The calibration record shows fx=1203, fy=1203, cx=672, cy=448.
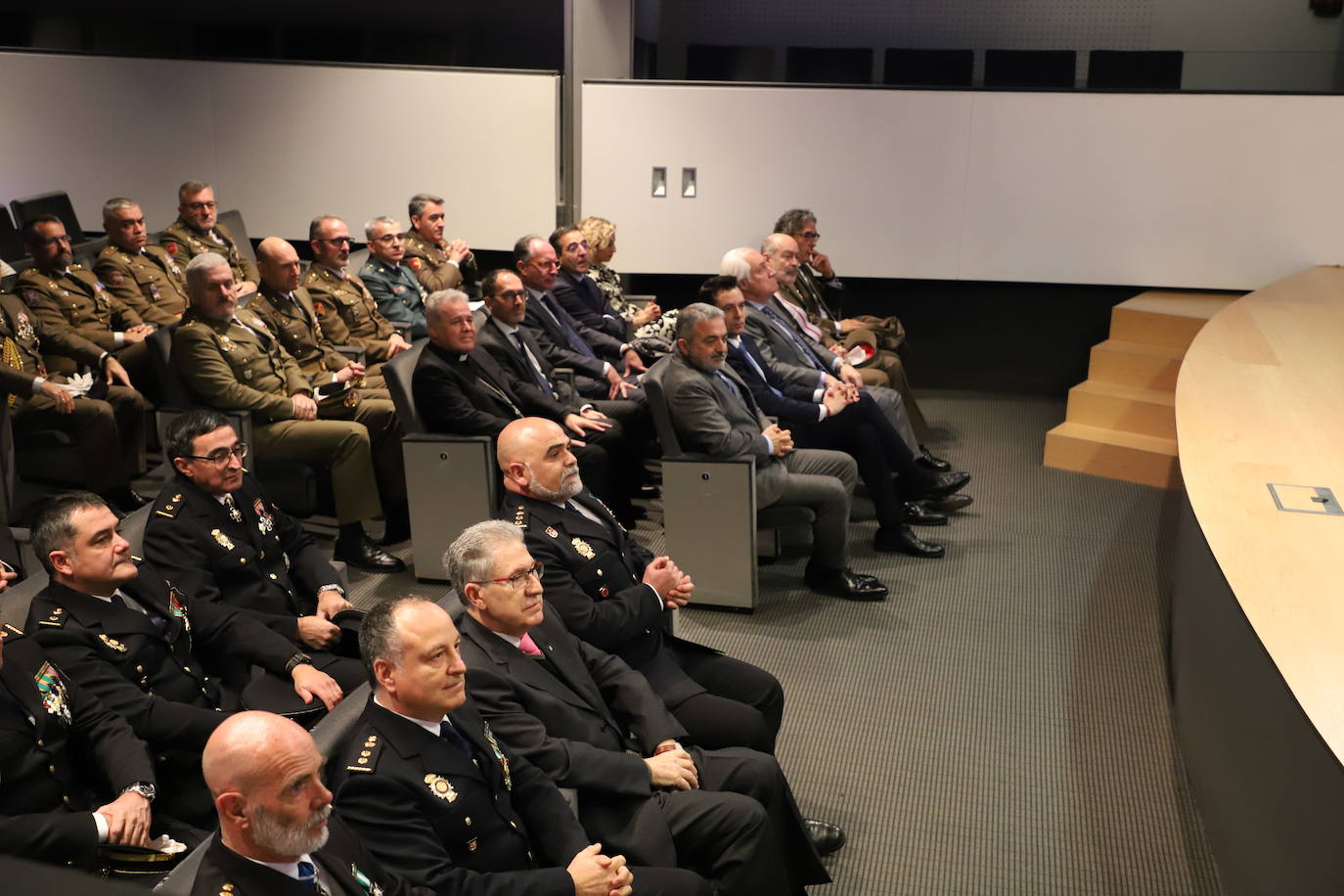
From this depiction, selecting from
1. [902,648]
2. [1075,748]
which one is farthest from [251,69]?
[1075,748]

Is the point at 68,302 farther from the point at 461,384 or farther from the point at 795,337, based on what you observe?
the point at 795,337

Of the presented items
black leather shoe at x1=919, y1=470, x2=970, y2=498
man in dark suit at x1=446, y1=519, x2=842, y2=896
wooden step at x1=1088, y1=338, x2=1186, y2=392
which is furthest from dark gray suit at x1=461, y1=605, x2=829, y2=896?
wooden step at x1=1088, y1=338, x2=1186, y2=392

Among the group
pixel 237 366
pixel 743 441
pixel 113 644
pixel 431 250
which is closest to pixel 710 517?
pixel 743 441

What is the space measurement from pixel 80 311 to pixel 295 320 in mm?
991

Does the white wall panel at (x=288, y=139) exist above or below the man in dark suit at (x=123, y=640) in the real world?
above

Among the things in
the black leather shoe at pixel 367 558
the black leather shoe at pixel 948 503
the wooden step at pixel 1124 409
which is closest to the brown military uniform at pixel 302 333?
the black leather shoe at pixel 367 558

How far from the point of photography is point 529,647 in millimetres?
2547

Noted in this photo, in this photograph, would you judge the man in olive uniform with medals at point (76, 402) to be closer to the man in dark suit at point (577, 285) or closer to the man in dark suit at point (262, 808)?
the man in dark suit at point (577, 285)

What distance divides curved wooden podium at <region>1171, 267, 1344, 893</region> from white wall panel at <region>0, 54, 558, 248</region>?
3783 mm

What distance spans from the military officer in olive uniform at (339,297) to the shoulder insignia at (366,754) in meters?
3.23

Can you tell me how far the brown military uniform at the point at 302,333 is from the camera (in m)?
4.73

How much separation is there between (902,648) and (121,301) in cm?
374

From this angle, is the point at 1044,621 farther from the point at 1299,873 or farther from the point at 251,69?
the point at 251,69

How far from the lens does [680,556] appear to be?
4.11m
